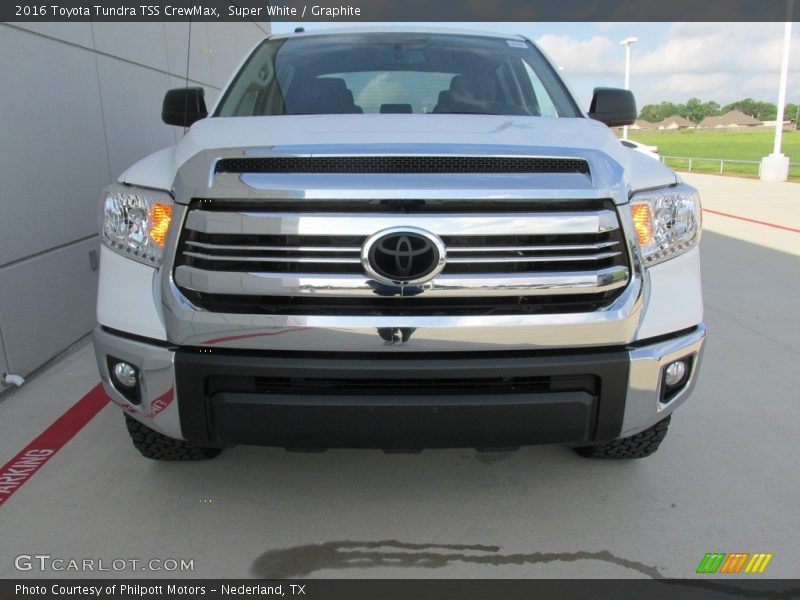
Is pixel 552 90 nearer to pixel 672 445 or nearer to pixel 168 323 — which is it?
pixel 672 445

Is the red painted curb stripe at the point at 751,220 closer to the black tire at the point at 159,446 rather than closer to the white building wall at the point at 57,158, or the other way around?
the white building wall at the point at 57,158

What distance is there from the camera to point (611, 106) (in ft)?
10.9

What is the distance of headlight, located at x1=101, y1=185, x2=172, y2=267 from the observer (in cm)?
216

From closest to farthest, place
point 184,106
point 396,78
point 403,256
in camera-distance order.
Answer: point 403,256 → point 184,106 → point 396,78

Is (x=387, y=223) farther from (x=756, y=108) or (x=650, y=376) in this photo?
(x=756, y=108)

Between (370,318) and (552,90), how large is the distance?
1.90 metres

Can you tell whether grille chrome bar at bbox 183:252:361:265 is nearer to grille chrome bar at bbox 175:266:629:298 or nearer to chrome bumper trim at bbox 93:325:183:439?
grille chrome bar at bbox 175:266:629:298

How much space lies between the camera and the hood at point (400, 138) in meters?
2.13

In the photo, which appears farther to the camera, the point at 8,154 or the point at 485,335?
the point at 8,154

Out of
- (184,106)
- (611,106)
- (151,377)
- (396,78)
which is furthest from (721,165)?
(151,377)

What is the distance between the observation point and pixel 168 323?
2113mm

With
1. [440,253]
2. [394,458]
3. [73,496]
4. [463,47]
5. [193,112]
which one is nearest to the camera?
[440,253]

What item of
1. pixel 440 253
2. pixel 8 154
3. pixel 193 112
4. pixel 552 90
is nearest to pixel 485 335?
pixel 440 253

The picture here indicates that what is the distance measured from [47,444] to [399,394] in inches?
77.6
